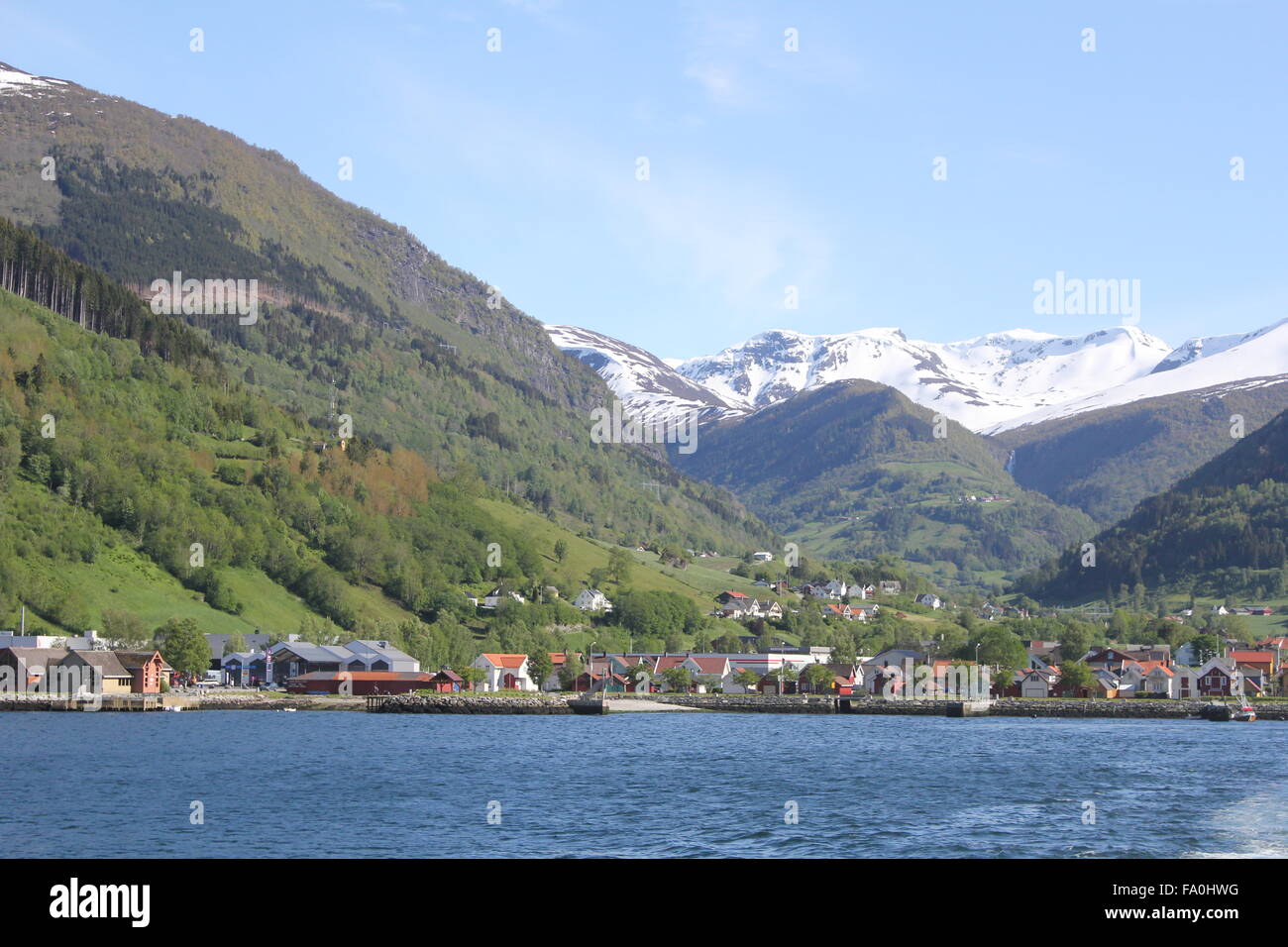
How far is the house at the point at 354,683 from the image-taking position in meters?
147

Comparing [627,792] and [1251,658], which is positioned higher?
[627,792]

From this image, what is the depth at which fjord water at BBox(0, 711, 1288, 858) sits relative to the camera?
43.8 m

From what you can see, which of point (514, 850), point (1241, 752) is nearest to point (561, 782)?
point (514, 850)

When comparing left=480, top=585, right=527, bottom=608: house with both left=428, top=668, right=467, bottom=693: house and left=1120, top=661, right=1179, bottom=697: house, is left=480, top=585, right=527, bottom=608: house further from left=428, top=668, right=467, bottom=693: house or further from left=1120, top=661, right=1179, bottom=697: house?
left=1120, top=661, right=1179, bottom=697: house

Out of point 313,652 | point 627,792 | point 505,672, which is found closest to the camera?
point 627,792

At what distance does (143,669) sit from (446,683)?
34434mm

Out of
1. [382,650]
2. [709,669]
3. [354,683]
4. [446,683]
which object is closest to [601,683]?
[709,669]

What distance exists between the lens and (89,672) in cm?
12862

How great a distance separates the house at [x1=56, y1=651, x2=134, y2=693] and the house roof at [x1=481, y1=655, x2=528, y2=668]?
48.2m

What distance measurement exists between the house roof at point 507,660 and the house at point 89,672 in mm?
48218

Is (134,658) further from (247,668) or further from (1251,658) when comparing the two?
A: (1251,658)

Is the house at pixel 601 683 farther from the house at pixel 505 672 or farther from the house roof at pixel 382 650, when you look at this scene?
the house roof at pixel 382 650

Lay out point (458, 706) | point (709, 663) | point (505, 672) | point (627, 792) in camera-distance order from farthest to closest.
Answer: point (709, 663), point (505, 672), point (458, 706), point (627, 792)

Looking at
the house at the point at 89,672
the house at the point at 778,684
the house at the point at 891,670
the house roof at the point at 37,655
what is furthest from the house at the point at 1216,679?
the house roof at the point at 37,655
